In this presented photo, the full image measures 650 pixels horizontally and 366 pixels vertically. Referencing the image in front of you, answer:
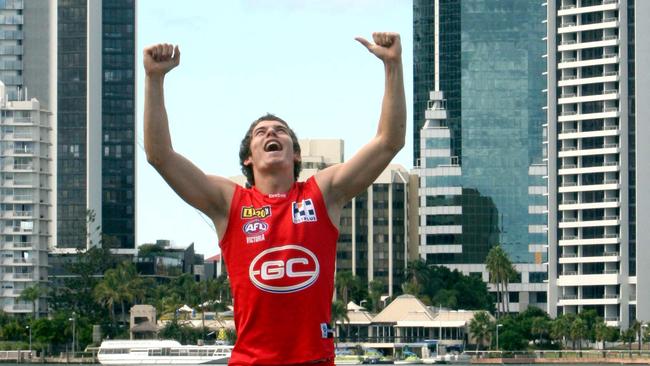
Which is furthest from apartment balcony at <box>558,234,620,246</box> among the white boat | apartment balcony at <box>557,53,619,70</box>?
the white boat

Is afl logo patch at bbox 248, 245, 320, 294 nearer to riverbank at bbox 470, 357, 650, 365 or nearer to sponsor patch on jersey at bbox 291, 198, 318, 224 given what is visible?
sponsor patch on jersey at bbox 291, 198, 318, 224

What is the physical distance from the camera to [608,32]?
194 meters

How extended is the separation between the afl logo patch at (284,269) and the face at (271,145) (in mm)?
467

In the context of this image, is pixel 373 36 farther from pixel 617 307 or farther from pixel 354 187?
pixel 617 307

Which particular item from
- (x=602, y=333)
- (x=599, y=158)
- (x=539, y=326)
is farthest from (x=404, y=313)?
(x=602, y=333)

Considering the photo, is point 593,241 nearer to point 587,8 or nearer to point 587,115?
point 587,115

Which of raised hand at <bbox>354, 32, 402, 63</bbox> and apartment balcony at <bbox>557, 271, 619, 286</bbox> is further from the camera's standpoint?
apartment balcony at <bbox>557, 271, 619, 286</bbox>

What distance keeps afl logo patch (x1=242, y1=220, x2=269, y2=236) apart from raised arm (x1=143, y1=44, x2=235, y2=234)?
205 millimetres

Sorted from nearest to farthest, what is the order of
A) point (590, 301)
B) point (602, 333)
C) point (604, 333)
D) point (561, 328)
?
point (604, 333) < point (602, 333) < point (561, 328) < point (590, 301)

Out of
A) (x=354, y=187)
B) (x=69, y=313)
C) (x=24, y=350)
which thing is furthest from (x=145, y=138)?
(x=69, y=313)

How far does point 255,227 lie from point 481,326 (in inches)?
6841

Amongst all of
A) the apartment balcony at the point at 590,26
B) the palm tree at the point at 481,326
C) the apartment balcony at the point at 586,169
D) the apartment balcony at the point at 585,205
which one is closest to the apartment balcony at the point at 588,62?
the apartment balcony at the point at 590,26

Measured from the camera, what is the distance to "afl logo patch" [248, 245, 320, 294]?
27.8 feet

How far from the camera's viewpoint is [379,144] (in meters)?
8.74
